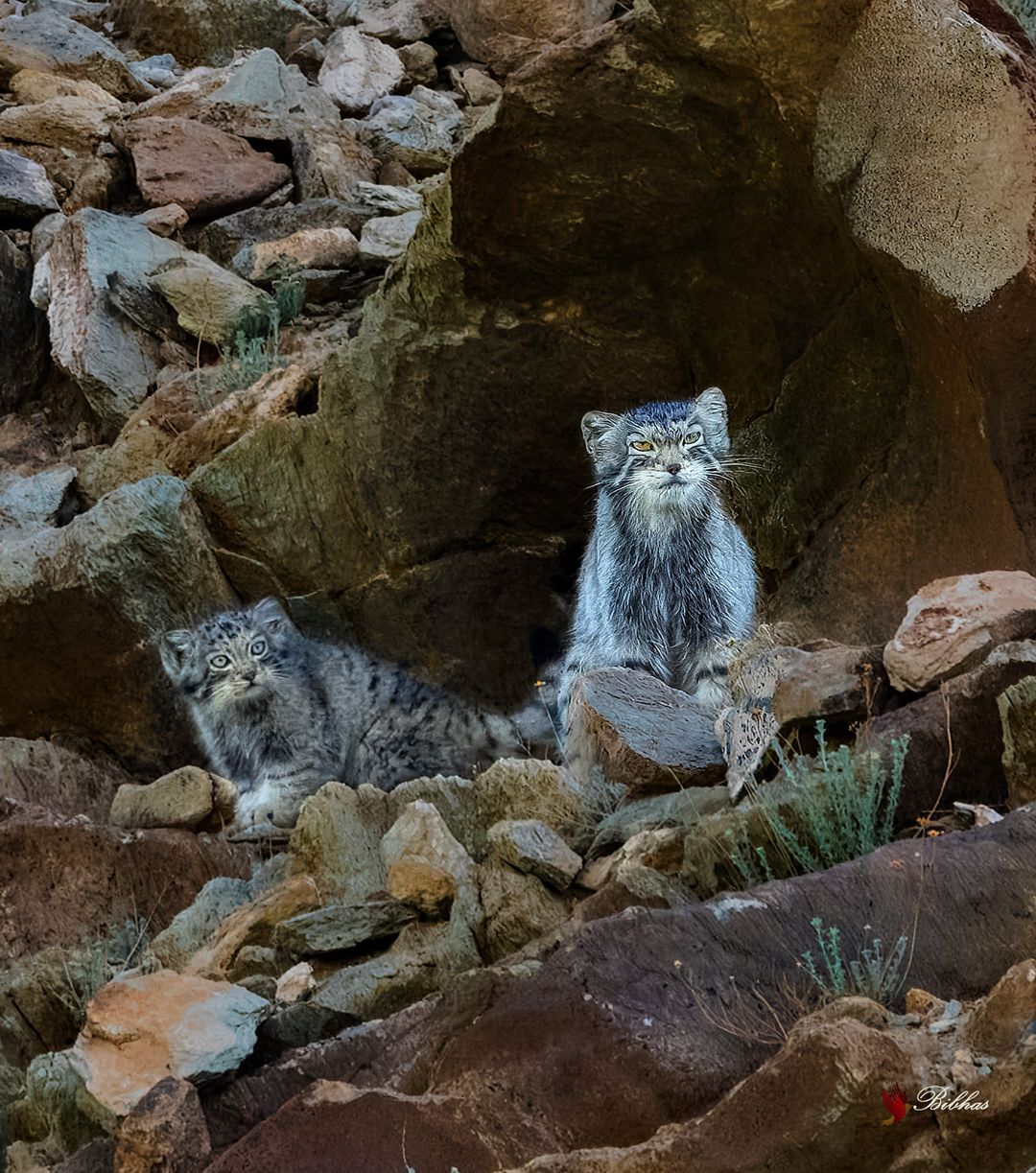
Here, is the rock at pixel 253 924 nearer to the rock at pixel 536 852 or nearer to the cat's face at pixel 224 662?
the rock at pixel 536 852

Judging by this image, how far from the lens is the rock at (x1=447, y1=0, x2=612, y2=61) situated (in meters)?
14.9

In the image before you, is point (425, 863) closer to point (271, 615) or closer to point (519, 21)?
point (271, 615)

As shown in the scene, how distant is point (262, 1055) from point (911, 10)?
5.17m

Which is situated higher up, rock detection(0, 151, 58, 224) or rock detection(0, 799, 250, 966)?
rock detection(0, 151, 58, 224)

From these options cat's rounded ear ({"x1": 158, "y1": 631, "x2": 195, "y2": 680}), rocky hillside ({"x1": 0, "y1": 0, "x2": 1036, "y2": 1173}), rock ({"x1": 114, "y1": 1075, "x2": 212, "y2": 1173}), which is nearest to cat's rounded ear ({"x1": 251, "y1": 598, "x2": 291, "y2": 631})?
rocky hillside ({"x1": 0, "y1": 0, "x2": 1036, "y2": 1173})

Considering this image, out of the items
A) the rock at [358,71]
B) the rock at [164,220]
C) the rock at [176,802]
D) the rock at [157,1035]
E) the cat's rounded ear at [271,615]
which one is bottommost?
the rock at [176,802]

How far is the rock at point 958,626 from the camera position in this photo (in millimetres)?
5648

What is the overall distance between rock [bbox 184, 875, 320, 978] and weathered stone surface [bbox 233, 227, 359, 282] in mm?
6447

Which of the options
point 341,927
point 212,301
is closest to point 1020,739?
point 341,927

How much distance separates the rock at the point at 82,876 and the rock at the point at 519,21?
9.82 meters

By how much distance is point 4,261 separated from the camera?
1180cm

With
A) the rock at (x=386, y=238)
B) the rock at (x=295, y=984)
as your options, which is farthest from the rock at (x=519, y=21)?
the rock at (x=295, y=984)

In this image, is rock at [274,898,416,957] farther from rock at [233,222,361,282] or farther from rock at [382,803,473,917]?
rock at [233,222,361,282]

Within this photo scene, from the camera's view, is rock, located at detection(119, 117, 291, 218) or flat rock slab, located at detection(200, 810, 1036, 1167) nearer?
flat rock slab, located at detection(200, 810, 1036, 1167)
